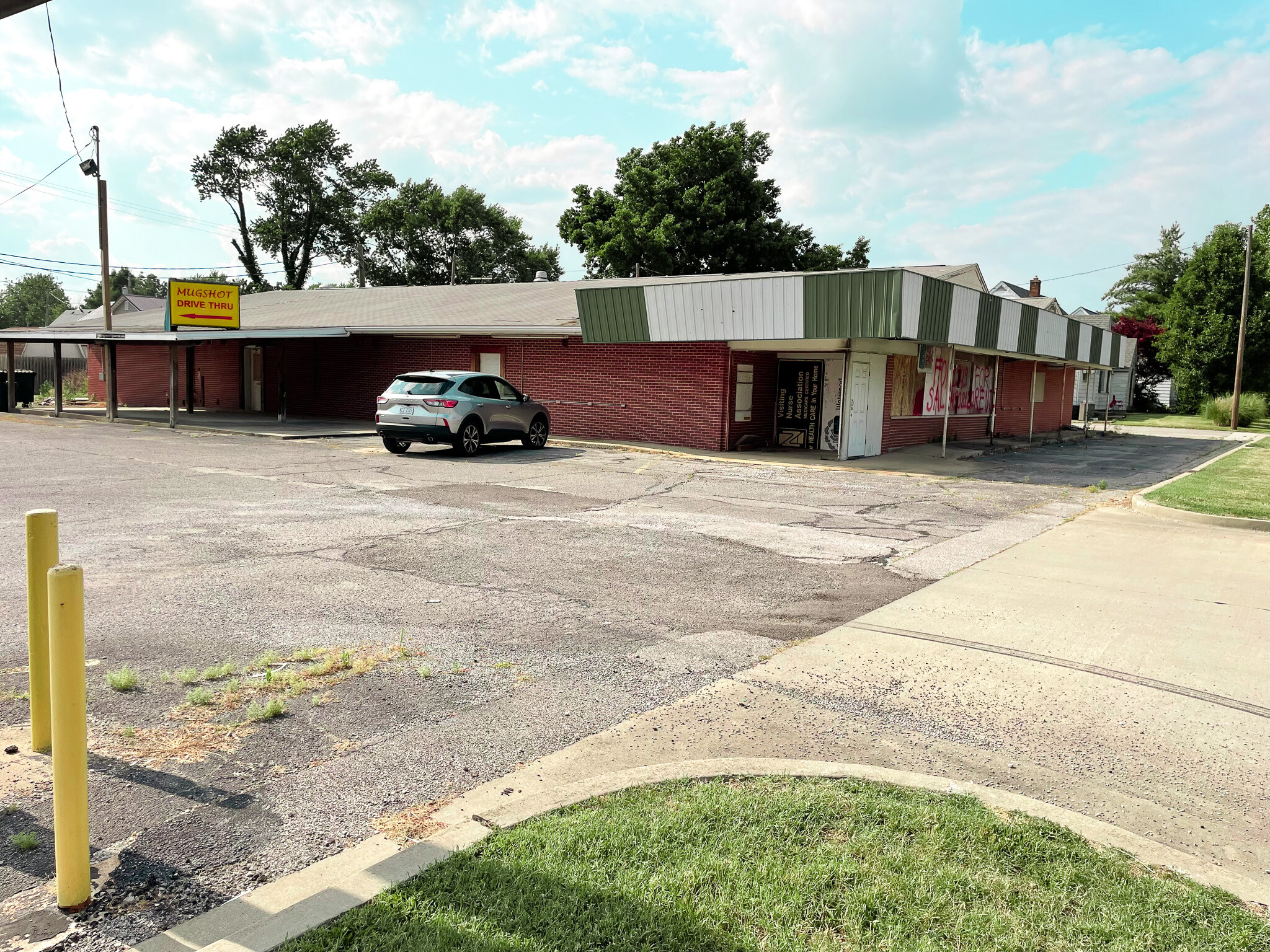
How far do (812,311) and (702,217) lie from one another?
1217 inches

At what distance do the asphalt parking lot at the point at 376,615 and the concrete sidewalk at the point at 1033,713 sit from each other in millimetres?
336

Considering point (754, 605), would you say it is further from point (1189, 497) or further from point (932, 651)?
point (1189, 497)

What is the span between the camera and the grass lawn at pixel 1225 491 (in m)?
12.9

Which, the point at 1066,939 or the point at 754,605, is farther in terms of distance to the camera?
the point at 754,605

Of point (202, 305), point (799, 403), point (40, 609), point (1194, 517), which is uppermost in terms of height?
point (202, 305)

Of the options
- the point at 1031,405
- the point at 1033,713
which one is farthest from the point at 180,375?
the point at 1033,713

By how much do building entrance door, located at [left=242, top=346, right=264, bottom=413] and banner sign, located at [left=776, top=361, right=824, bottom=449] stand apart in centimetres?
1941

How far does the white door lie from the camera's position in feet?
66.5

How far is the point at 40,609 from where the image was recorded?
3604 millimetres

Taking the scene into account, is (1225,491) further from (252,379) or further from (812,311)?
(252,379)

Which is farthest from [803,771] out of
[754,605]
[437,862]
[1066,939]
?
[754,605]

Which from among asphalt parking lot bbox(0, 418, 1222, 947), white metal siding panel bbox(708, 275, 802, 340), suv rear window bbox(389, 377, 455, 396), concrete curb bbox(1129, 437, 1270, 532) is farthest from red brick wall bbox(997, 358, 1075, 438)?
suv rear window bbox(389, 377, 455, 396)

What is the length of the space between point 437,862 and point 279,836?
2.28 ft

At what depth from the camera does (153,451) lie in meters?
18.1
